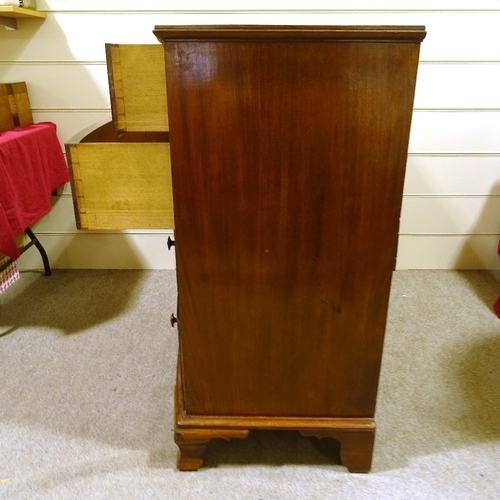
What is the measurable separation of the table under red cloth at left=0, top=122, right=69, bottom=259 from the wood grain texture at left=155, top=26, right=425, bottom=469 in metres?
0.81

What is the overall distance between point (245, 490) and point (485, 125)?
5.54 feet

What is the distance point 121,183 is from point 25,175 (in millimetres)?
810

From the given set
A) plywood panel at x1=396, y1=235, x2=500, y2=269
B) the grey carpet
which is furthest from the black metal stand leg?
plywood panel at x1=396, y1=235, x2=500, y2=269

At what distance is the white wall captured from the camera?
1782 millimetres

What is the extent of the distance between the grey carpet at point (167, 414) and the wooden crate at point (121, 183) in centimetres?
57

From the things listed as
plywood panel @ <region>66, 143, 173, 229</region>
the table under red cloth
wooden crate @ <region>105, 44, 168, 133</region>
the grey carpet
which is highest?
wooden crate @ <region>105, 44, 168, 133</region>

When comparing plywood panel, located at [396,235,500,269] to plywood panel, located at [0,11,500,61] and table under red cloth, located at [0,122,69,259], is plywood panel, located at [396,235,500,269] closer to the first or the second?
plywood panel, located at [0,11,500,61]

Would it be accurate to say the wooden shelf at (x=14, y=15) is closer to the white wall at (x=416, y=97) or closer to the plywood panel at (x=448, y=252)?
A: the white wall at (x=416, y=97)

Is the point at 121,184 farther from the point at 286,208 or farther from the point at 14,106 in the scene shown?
the point at 14,106

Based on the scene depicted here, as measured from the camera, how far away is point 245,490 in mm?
1024

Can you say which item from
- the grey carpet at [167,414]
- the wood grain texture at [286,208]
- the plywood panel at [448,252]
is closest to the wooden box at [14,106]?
the grey carpet at [167,414]

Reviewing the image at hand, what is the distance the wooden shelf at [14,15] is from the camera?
5.02ft

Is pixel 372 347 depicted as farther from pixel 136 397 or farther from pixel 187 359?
pixel 136 397

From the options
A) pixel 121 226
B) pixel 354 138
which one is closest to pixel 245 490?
pixel 121 226
